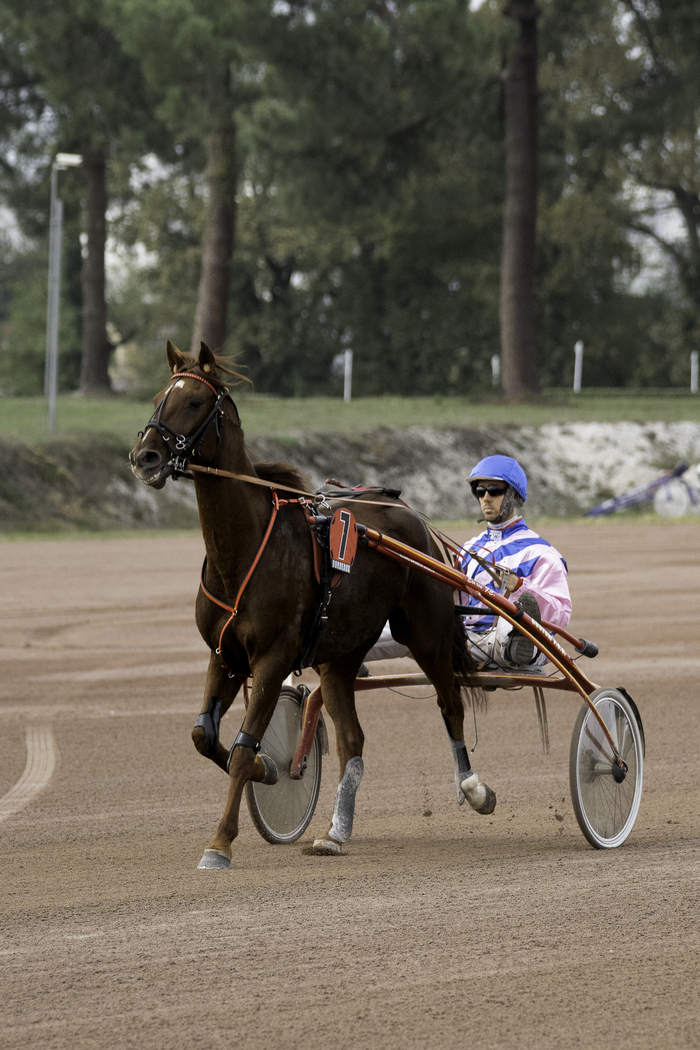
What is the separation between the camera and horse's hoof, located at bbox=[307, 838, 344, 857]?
16.5 ft

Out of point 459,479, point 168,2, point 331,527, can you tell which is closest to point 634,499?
point 459,479

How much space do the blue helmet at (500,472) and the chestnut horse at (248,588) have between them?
58 centimetres

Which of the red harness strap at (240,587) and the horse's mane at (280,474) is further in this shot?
the horse's mane at (280,474)

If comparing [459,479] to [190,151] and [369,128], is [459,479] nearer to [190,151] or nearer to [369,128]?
[369,128]

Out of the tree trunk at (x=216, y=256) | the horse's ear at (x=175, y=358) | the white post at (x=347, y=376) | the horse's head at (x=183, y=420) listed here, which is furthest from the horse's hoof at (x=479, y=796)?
the white post at (x=347, y=376)

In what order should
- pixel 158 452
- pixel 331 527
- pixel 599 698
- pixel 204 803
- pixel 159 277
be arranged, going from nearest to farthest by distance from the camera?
pixel 158 452 < pixel 331 527 < pixel 599 698 < pixel 204 803 < pixel 159 277

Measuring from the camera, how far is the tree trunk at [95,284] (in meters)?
35.4

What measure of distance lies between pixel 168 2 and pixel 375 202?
5.94 meters

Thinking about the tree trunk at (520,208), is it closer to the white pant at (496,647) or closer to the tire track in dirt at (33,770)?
the tire track in dirt at (33,770)

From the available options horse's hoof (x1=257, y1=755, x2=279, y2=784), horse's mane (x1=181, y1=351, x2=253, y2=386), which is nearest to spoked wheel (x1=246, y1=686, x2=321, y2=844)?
horse's hoof (x1=257, y1=755, x2=279, y2=784)

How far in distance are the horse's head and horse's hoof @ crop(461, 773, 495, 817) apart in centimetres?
173

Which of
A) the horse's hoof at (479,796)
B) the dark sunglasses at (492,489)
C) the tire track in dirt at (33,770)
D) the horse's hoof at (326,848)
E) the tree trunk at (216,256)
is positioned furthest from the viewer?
the tree trunk at (216,256)

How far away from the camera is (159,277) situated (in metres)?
46.7

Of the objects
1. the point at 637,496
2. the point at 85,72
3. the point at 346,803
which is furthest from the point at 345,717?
the point at 85,72
